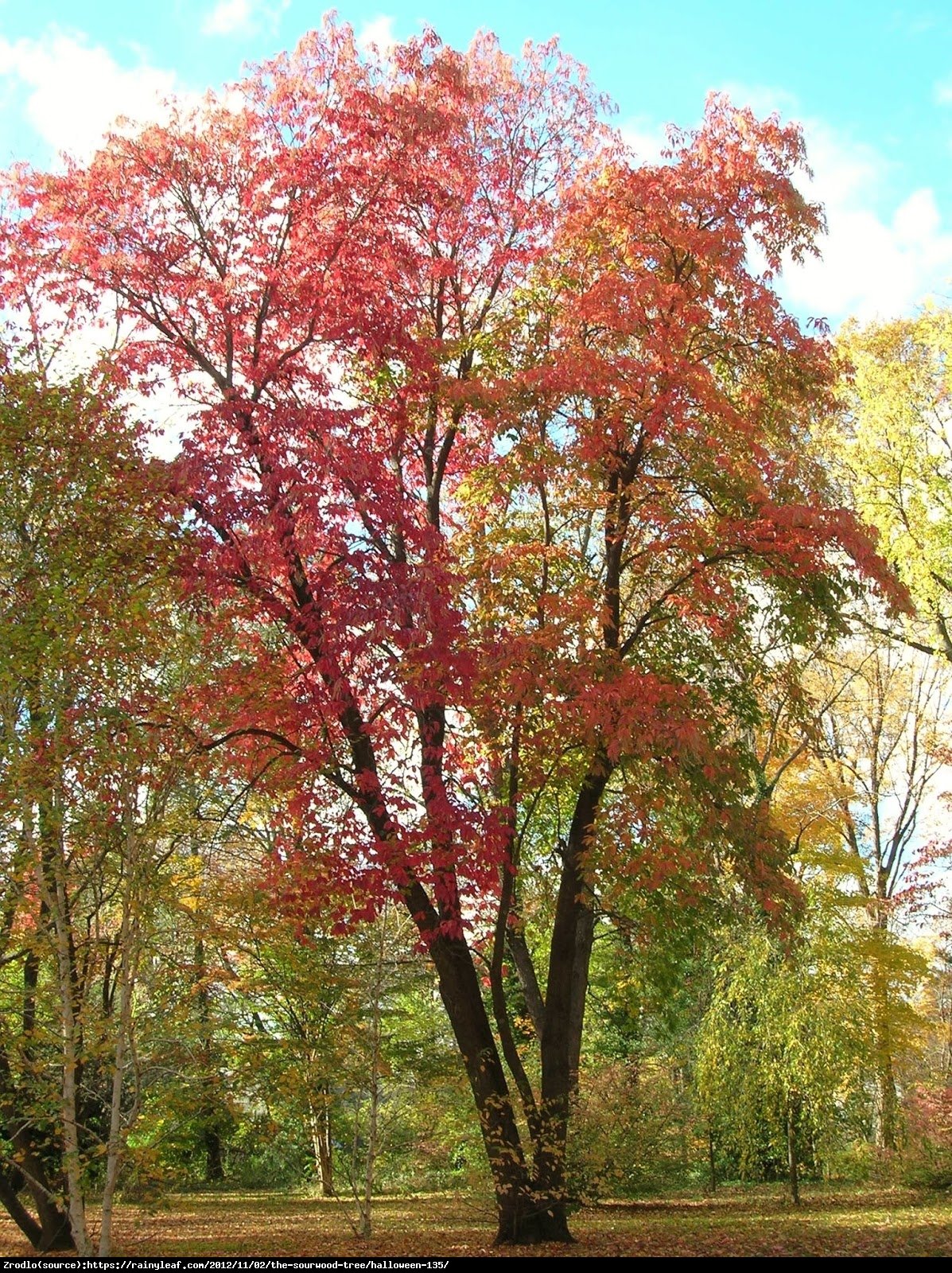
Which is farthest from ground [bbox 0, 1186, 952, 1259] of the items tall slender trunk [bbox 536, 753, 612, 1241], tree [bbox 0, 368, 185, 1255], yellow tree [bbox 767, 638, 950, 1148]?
yellow tree [bbox 767, 638, 950, 1148]

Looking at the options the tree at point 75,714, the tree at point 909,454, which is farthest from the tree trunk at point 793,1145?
the tree at point 75,714

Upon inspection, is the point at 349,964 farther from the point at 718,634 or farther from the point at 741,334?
the point at 741,334

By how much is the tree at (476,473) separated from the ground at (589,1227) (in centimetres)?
→ 149

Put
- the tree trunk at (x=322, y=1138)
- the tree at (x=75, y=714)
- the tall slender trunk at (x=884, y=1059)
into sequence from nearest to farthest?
the tree at (x=75, y=714) < the tree trunk at (x=322, y=1138) < the tall slender trunk at (x=884, y=1059)

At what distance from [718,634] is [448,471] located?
149 inches

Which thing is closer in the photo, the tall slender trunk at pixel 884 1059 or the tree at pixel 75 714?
the tree at pixel 75 714

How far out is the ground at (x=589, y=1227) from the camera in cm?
1009

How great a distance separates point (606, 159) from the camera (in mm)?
10695

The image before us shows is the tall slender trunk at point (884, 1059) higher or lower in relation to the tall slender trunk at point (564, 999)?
lower

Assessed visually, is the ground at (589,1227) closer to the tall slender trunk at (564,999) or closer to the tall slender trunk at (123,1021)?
the tall slender trunk at (564,999)

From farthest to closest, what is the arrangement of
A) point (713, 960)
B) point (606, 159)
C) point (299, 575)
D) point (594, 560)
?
point (713, 960) < point (594, 560) < point (606, 159) < point (299, 575)

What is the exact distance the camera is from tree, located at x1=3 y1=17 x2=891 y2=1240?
29.8 feet

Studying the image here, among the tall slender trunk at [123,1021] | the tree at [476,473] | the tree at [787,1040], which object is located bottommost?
the tree at [787,1040]
